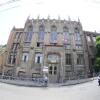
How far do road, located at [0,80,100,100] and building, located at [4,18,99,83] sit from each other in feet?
0.35

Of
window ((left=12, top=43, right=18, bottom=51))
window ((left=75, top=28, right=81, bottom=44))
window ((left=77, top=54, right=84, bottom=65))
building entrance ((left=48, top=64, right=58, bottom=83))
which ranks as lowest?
building entrance ((left=48, top=64, right=58, bottom=83))

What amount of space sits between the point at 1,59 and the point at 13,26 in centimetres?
46

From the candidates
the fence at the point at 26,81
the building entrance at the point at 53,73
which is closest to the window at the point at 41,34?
the building entrance at the point at 53,73

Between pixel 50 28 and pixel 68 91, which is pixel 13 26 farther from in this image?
pixel 68 91

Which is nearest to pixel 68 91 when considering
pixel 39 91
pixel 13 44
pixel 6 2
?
pixel 39 91

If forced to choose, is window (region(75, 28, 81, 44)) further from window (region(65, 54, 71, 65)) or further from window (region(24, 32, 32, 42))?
window (region(24, 32, 32, 42))

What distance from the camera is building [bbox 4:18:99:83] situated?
149cm

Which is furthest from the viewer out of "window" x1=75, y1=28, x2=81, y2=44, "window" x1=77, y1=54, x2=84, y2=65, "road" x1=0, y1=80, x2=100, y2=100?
"window" x1=75, y1=28, x2=81, y2=44

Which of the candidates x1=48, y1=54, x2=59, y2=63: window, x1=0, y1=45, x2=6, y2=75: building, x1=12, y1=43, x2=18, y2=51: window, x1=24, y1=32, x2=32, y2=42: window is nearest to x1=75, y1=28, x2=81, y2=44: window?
x1=48, y1=54, x2=59, y2=63: window

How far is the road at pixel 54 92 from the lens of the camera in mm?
1342

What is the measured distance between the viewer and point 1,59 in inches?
65.9

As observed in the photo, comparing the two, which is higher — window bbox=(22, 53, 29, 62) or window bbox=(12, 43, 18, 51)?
window bbox=(12, 43, 18, 51)

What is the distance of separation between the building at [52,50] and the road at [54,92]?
105mm

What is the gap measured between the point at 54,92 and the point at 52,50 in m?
0.45
